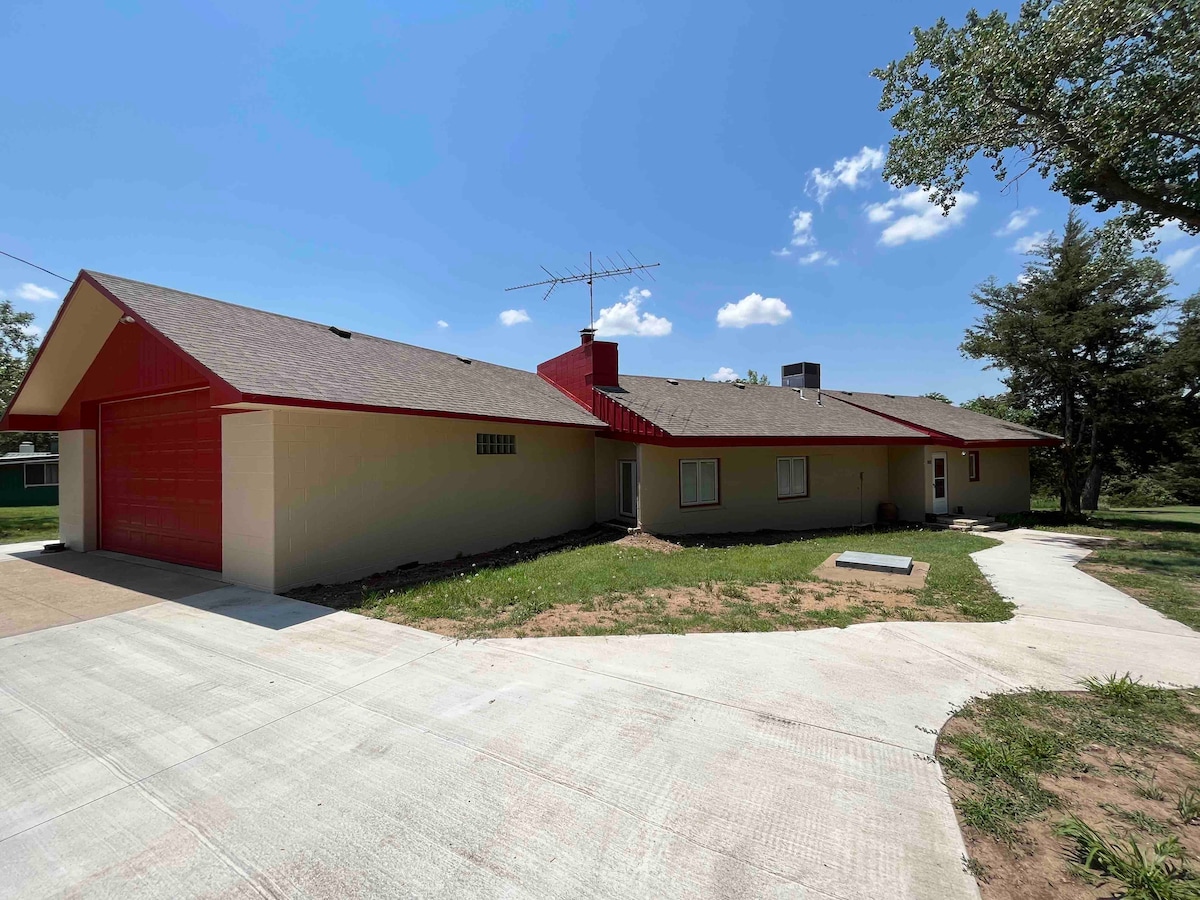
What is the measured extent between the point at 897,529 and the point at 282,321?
681 inches

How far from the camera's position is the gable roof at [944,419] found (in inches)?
674

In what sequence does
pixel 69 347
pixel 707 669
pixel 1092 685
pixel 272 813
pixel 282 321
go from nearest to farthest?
pixel 272 813 < pixel 1092 685 < pixel 707 669 < pixel 69 347 < pixel 282 321

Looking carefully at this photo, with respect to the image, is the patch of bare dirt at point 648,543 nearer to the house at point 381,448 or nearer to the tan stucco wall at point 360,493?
the house at point 381,448

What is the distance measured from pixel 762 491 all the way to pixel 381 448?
10.6m

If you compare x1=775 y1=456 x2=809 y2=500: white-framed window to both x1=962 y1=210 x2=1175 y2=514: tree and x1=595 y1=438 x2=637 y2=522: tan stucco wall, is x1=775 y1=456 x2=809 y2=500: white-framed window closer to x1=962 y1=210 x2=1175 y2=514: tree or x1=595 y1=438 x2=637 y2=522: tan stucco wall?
x1=595 y1=438 x2=637 y2=522: tan stucco wall

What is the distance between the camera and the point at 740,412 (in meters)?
15.7

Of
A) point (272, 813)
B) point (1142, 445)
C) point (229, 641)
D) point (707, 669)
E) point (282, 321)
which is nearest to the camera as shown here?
point (272, 813)

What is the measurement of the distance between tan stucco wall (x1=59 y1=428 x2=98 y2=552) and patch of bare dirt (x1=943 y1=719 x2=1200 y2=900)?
15.4 meters

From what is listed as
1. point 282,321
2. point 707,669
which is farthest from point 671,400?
point 707,669

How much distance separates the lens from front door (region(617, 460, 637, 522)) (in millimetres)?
13655

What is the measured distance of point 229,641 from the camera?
562 cm

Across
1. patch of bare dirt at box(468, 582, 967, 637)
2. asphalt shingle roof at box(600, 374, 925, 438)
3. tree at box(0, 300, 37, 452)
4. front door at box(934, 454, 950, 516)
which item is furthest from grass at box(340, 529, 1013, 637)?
tree at box(0, 300, 37, 452)

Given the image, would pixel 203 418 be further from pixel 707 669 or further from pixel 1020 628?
pixel 1020 628

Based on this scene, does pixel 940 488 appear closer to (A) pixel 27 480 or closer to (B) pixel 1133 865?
(B) pixel 1133 865
